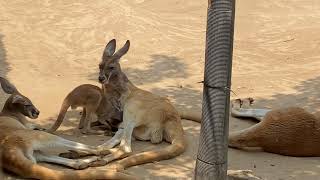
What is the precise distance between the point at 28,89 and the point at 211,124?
4387 mm

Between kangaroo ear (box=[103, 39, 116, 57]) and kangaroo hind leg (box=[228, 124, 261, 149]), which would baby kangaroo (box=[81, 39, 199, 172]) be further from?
kangaroo hind leg (box=[228, 124, 261, 149])

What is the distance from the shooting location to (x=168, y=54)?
992 centimetres

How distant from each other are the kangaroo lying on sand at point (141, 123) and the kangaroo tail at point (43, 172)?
448 mm

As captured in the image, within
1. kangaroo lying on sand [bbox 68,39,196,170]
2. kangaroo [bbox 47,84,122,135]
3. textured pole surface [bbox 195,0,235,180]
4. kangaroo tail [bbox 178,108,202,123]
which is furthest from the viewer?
kangaroo tail [bbox 178,108,202,123]

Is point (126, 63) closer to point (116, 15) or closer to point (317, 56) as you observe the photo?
point (116, 15)

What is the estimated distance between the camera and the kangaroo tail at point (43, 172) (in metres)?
4.67

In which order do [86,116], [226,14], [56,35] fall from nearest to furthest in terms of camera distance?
[226,14] → [86,116] → [56,35]

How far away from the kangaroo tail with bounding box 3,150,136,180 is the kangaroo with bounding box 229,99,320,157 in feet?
5.23

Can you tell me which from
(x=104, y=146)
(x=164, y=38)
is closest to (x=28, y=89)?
(x=104, y=146)

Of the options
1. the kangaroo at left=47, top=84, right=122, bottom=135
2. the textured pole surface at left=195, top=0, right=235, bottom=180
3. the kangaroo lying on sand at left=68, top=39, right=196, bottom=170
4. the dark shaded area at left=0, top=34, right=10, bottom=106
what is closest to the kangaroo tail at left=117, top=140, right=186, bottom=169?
the kangaroo lying on sand at left=68, top=39, right=196, bottom=170

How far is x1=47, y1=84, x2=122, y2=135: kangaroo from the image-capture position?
244 inches

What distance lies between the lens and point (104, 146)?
18.5 ft

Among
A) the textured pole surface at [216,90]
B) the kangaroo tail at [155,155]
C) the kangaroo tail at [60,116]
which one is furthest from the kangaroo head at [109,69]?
the textured pole surface at [216,90]

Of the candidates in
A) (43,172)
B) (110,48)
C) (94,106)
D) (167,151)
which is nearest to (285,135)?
(167,151)
